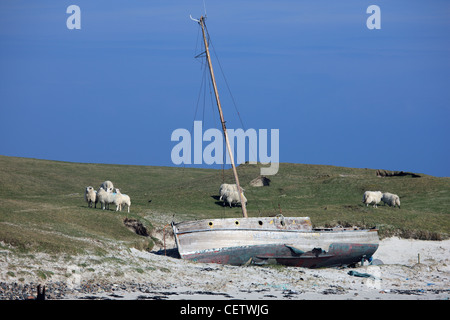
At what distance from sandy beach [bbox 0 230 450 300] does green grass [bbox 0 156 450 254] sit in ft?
5.93

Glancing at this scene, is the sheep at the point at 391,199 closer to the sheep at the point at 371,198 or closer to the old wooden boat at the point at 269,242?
the sheep at the point at 371,198

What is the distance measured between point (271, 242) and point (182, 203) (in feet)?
67.9

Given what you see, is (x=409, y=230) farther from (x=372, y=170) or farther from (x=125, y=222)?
(x=372, y=170)

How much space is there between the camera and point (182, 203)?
5588 centimetres

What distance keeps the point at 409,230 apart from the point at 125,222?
2148 cm

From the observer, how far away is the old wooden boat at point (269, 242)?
3497 cm

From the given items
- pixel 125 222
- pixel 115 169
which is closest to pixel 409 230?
pixel 125 222

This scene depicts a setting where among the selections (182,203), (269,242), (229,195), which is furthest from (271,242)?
(182,203)

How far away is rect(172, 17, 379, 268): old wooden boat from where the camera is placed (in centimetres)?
3497

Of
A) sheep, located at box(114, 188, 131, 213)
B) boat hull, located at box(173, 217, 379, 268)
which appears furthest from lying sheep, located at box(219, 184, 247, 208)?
boat hull, located at box(173, 217, 379, 268)

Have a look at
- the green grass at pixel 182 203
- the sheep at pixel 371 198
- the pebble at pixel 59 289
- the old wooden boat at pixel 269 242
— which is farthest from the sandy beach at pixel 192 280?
the sheep at pixel 371 198

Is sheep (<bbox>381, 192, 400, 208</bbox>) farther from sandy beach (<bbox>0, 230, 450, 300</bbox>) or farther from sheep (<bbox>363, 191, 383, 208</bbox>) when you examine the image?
sandy beach (<bbox>0, 230, 450, 300</bbox>)

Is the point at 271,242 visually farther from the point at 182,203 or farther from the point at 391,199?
the point at 391,199

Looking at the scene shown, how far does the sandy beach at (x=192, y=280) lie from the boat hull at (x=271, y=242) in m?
1.19
